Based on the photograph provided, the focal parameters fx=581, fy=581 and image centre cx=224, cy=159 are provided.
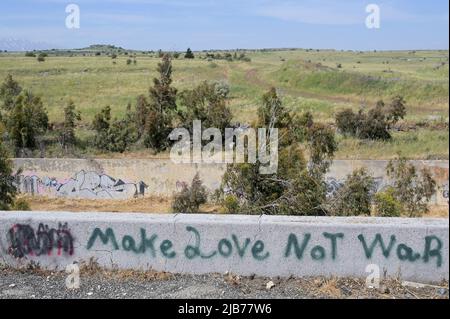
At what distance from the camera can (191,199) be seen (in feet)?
67.2

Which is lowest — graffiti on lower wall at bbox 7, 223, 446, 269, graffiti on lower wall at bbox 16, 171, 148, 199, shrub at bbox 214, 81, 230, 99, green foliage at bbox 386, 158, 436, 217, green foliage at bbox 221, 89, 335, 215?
graffiti on lower wall at bbox 16, 171, 148, 199

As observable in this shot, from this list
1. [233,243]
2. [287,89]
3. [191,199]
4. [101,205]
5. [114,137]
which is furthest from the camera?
[287,89]

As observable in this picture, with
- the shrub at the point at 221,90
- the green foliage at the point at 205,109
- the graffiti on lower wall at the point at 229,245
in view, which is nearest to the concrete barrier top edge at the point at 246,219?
the graffiti on lower wall at the point at 229,245

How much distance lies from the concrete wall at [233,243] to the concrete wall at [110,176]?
15323 millimetres

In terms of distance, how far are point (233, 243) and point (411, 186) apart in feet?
44.3

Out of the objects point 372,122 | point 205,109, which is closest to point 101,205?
point 205,109

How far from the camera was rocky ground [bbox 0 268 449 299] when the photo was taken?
6344mm

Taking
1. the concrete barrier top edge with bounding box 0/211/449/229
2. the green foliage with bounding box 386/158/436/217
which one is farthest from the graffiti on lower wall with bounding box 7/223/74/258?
the green foliage with bounding box 386/158/436/217

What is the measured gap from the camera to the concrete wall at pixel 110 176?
908 inches

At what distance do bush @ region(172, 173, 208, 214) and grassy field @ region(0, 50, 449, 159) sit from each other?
1088 centimetres

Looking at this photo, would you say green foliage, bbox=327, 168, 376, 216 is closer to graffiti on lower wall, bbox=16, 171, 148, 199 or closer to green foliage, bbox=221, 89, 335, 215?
green foliage, bbox=221, 89, 335, 215

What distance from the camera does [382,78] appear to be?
190ft

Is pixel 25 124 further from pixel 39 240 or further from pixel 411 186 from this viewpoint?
pixel 39 240
